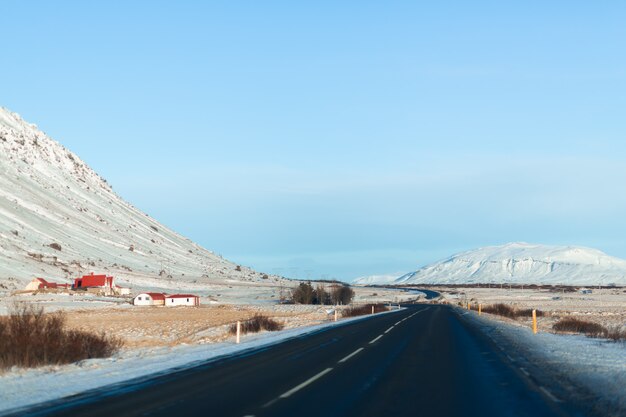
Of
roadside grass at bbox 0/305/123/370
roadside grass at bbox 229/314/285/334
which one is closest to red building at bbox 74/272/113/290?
roadside grass at bbox 229/314/285/334

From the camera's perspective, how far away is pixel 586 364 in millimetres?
17906

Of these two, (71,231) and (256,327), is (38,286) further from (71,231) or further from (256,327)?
(256,327)

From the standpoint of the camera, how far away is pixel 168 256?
164125 mm

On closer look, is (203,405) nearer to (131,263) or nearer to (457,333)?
(457,333)

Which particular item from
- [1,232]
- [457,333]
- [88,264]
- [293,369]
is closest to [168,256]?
[88,264]

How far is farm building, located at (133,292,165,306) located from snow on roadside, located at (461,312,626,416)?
75.1 meters

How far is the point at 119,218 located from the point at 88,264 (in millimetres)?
36890

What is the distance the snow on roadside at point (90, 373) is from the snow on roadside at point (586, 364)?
919cm

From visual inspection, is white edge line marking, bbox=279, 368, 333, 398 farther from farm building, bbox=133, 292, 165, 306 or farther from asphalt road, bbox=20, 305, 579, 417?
farm building, bbox=133, 292, 165, 306

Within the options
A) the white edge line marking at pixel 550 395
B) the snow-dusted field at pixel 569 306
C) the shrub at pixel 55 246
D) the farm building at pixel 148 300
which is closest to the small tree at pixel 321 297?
the snow-dusted field at pixel 569 306

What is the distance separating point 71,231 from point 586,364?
436 ft

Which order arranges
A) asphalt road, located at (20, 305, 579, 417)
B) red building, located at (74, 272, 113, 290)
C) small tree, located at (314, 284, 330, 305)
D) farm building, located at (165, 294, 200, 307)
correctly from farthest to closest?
small tree, located at (314, 284, 330, 305), red building, located at (74, 272, 113, 290), farm building, located at (165, 294, 200, 307), asphalt road, located at (20, 305, 579, 417)

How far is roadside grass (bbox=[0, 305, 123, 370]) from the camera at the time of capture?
18.0 m

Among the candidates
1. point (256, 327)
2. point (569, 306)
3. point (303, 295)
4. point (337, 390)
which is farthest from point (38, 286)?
point (337, 390)
